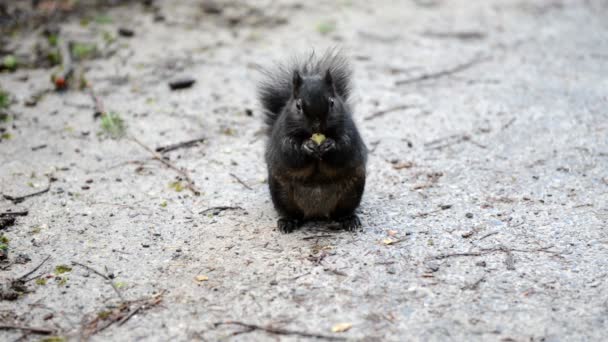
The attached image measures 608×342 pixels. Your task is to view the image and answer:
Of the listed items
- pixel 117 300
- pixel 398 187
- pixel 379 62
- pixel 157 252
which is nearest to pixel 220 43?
pixel 379 62

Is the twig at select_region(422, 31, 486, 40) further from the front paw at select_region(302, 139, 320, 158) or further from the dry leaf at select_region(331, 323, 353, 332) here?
the dry leaf at select_region(331, 323, 353, 332)

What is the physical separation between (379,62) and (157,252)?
142 inches

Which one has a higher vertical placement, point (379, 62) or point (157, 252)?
point (379, 62)

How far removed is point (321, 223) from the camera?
3.89m

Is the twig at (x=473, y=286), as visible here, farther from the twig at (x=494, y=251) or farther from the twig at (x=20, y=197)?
the twig at (x=20, y=197)

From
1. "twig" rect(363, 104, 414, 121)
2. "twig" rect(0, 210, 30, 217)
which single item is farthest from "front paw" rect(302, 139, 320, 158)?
"twig" rect(363, 104, 414, 121)

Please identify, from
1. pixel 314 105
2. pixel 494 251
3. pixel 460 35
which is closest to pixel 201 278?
pixel 314 105

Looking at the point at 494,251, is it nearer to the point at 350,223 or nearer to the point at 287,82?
the point at 350,223

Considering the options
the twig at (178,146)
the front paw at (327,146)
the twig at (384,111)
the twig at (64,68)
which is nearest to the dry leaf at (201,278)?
the front paw at (327,146)

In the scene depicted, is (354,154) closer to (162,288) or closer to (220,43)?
(162,288)

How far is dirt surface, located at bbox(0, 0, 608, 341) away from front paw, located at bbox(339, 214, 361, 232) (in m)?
0.09

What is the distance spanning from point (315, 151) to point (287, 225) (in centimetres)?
54

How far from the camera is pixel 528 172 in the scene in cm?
439

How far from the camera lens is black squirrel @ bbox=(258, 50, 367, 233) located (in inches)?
136
